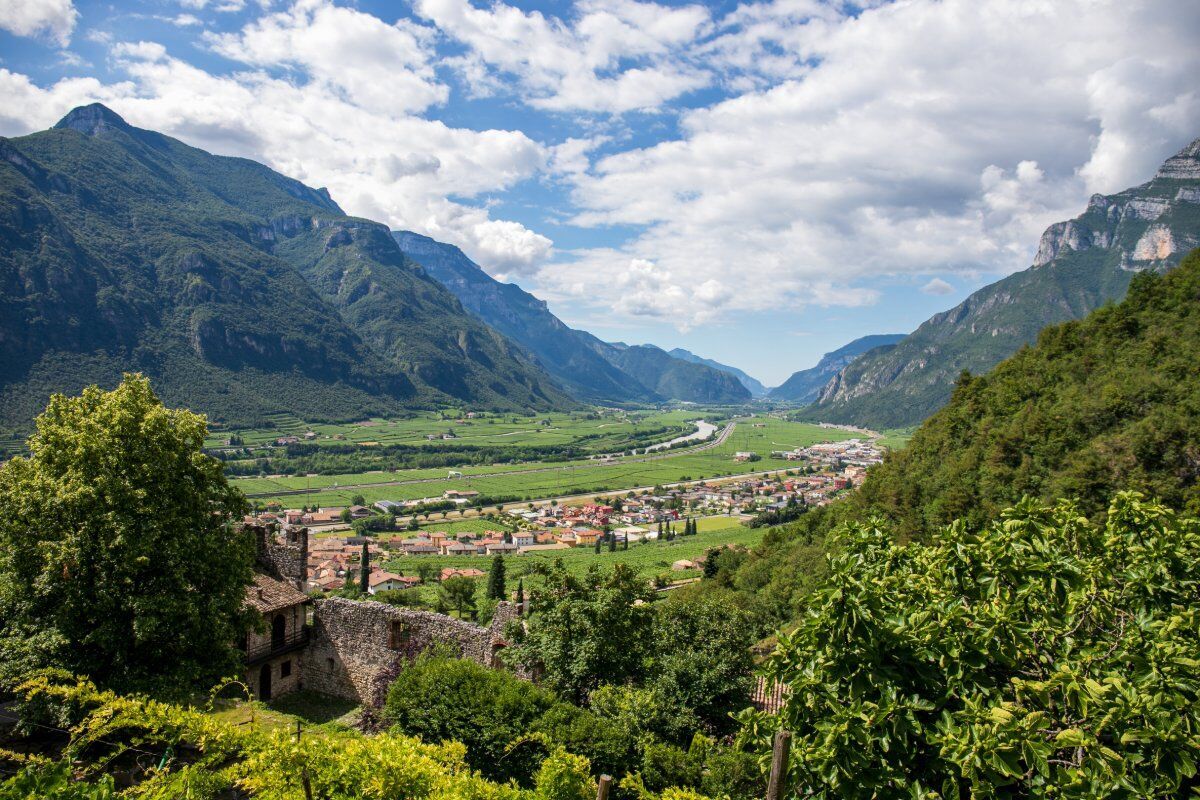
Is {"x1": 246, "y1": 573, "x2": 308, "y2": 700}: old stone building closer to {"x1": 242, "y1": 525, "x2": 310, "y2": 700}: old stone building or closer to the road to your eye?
{"x1": 242, "y1": 525, "x2": 310, "y2": 700}: old stone building

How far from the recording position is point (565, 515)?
107 m

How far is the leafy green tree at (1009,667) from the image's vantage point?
4934mm

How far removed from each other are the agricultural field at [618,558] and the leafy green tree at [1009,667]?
51.3 meters

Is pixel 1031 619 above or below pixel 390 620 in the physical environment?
above

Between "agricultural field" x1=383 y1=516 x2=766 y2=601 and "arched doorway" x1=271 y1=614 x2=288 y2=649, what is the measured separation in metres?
34.7

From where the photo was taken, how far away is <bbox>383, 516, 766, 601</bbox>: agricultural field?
61794 millimetres

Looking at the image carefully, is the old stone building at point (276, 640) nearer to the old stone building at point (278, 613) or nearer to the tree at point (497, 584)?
the old stone building at point (278, 613)

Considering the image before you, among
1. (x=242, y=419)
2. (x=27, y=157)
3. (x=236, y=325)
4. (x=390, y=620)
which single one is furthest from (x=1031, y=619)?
(x=27, y=157)

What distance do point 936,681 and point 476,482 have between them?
439 ft

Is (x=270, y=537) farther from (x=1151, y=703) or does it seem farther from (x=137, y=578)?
(x=1151, y=703)

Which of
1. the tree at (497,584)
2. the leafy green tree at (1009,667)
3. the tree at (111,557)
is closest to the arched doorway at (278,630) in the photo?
the tree at (111,557)

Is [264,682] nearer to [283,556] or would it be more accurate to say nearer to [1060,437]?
[283,556]

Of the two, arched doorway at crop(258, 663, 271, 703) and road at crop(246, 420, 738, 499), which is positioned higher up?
arched doorway at crop(258, 663, 271, 703)

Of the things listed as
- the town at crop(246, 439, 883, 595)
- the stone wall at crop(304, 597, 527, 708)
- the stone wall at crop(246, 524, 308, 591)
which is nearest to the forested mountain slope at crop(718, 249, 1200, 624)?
the stone wall at crop(304, 597, 527, 708)
